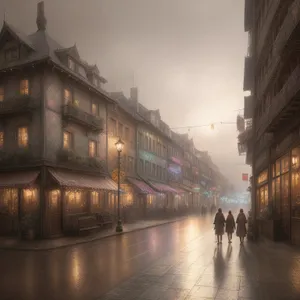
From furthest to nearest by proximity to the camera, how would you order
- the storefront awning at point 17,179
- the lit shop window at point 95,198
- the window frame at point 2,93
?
1. the lit shop window at point 95,198
2. the window frame at point 2,93
3. the storefront awning at point 17,179

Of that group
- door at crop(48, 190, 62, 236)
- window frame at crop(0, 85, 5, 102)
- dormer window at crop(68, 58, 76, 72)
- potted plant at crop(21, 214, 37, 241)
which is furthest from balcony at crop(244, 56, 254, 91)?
potted plant at crop(21, 214, 37, 241)

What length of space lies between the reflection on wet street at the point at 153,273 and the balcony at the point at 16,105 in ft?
32.1

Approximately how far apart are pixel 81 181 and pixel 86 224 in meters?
3.12

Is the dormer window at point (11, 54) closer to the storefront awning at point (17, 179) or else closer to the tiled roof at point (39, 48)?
the tiled roof at point (39, 48)

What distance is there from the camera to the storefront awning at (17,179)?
21.6 m

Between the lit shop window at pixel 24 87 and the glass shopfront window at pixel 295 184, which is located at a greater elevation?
the lit shop window at pixel 24 87

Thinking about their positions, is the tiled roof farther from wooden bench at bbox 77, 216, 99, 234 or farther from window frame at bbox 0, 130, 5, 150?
wooden bench at bbox 77, 216, 99, 234

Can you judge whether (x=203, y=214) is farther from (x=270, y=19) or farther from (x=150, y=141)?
(x=270, y=19)

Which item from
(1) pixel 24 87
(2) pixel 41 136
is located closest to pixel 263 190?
(2) pixel 41 136

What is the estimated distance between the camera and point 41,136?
23.0 metres

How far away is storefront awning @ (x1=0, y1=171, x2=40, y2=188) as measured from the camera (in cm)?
2156

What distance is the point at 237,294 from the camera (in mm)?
8609

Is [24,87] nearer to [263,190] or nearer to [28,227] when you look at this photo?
[28,227]

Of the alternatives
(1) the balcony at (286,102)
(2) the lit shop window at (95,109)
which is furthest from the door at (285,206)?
(2) the lit shop window at (95,109)
